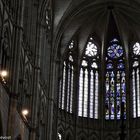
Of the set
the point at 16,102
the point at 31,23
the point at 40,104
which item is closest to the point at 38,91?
the point at 40,104

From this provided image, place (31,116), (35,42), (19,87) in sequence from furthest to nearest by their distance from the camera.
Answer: (35,42)
(31,116)
(19,87)

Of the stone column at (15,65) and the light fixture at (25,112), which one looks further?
the light fixture at (25,112)

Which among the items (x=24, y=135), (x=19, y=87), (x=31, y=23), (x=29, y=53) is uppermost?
(x=31, y=23)

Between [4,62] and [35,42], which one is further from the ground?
[35,42]

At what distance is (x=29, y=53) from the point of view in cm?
4028

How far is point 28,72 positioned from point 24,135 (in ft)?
18.2

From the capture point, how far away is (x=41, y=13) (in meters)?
44.2

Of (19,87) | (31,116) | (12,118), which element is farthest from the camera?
(31,116)

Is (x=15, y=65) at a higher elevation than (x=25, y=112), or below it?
higher

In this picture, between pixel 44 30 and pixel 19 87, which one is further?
pixel 44 30

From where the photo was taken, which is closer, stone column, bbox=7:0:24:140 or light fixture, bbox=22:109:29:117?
stone column, bbox=7:0:24:140

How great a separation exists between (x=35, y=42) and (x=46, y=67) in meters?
7.21

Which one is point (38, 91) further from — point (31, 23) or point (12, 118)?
point (12, 118)

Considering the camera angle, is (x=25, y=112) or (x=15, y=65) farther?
(x=25, y=112)
